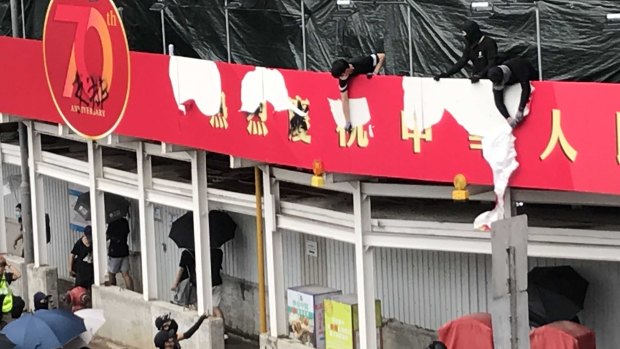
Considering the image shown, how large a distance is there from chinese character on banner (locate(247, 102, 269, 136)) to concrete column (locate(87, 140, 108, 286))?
14.9 feet

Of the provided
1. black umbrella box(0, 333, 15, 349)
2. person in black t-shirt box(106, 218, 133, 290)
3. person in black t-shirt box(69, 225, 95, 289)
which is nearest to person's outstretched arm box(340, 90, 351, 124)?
black umbrella box(0, 333, 15, 349)

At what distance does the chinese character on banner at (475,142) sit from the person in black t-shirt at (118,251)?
27.7ft

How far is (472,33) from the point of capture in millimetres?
12336

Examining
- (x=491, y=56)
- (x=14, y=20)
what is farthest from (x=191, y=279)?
(x=491, y=56)

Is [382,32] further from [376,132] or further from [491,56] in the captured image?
[491,56]

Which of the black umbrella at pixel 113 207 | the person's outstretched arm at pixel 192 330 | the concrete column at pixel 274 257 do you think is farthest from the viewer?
the black umbrella at pixel 113 207

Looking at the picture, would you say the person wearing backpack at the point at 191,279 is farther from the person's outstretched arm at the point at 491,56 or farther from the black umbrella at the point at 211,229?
the person's outstretched arm at the point at 491,56

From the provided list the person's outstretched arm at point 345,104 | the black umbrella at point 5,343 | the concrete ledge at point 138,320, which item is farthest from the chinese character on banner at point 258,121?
the black umbrella at point 5,343

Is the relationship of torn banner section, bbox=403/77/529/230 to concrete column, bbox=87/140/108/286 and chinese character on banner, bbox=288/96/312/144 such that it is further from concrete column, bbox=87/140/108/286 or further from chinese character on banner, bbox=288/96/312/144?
concrete column, bbox=87/140/108/286

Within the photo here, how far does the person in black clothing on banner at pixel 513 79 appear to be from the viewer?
1159cm

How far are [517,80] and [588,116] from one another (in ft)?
2.41

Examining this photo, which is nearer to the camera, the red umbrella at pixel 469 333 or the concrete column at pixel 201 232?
the red umbrella at pixel 469 333

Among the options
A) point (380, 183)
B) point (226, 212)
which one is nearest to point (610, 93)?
point (380, 183)

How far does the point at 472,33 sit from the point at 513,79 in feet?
2.84
